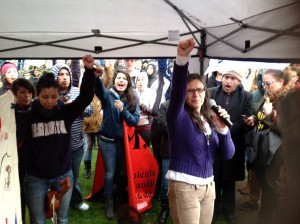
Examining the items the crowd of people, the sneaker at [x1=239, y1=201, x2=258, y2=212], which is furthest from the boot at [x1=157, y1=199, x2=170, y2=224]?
the sneaker at [x1=239, y1=201, x2=258, y2=212]

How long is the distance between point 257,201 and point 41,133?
9.34 ft

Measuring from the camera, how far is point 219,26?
277cm

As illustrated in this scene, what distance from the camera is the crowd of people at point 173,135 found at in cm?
212

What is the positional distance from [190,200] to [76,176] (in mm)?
1757

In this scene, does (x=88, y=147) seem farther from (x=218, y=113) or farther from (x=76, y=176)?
(x=218, y=113)

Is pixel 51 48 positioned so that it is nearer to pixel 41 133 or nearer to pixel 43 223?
pixel 41 133

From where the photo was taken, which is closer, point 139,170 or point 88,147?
point 139,170

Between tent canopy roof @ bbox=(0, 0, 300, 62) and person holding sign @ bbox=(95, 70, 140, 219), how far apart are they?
0.38 m

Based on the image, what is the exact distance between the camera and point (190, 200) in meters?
2.10

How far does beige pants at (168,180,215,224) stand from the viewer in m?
2.10

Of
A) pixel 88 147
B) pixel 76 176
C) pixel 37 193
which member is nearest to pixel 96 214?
pixel 76 176

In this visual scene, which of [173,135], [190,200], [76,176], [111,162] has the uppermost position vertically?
[173,135]

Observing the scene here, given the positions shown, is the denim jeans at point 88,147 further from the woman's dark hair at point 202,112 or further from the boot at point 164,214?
the woman's dark hair at point 202,112

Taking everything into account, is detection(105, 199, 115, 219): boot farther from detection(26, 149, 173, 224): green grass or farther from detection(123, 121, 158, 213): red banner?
detection(123, 121, 158, 213): red banner
